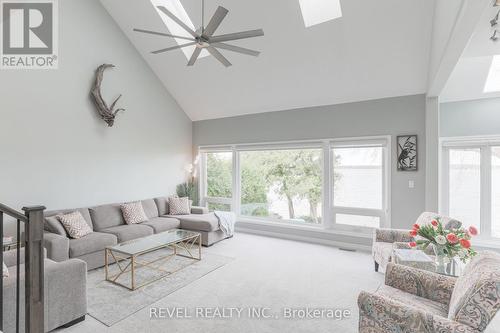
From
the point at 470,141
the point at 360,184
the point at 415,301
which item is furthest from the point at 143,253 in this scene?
the point at 470,141

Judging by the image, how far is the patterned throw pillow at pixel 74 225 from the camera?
149 inches

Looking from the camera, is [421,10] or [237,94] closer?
[421,10]

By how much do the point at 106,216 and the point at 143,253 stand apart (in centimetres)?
145

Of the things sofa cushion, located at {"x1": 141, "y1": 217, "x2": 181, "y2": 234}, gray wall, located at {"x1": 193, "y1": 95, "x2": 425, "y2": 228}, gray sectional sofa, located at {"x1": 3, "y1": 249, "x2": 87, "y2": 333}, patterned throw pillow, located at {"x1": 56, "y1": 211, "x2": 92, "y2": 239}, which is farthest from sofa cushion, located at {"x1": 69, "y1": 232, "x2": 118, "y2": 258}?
gray wall, located at {"x1": 193, "y1": 95, "x2": 425, "y2": 228}

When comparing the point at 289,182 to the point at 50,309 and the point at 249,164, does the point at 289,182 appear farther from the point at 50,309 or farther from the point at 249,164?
the point at 50,309

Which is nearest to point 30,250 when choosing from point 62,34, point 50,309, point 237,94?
point 50,309

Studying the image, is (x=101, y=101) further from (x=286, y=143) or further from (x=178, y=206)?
(x=286, y=143)

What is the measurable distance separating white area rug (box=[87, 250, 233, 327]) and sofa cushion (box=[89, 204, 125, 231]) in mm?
900

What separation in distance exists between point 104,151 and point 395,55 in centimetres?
526

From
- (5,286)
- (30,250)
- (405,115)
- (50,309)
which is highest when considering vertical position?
(405,115)

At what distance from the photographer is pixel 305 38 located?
4.06m

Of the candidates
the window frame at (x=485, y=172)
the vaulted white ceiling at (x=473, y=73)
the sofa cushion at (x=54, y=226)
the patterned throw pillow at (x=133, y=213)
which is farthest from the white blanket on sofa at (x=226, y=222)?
the vaulted white ceiling at (x=473, y=73)

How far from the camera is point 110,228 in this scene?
14.4ft

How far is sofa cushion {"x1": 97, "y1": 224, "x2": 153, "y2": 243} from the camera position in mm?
4109
